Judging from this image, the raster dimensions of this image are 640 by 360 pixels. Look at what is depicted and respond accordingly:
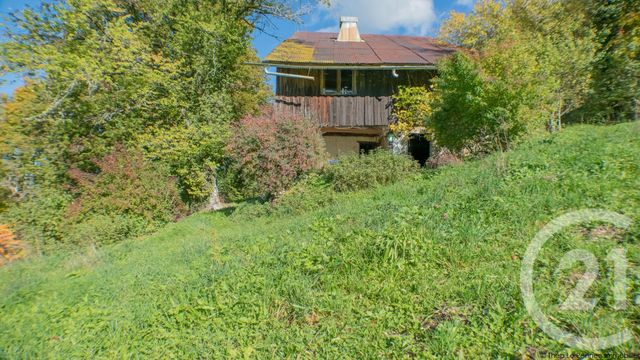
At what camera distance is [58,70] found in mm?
9555

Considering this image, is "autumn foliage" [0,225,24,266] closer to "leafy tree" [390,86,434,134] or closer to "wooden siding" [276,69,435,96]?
"wooden siding" [276,69,435,96]

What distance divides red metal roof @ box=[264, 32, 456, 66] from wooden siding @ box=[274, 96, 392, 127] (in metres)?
1.68

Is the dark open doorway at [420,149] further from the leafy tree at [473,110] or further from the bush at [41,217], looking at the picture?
the bush at [41,217]

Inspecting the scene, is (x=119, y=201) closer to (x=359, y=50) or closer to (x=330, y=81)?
(x=330, y=81)

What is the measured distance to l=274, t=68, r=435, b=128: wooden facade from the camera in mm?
13609

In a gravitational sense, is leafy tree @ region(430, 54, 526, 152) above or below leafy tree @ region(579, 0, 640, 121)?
below

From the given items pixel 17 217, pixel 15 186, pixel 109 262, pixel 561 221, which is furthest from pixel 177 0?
pixel 561 221

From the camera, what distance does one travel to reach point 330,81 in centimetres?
1391

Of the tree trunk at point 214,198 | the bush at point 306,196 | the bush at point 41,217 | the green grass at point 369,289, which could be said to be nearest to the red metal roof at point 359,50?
the tree trunk at point 214,198

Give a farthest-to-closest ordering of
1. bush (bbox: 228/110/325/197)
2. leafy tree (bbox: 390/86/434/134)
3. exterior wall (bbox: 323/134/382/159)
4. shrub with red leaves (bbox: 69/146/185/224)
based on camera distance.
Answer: exterior wall (bbox: 323/134/382/159) < leafy tree (bbox: 390/86/434/134) < shrub with red leaves (bbox: 69/146/185/224) < bush (bbox: 228/110/325/197)

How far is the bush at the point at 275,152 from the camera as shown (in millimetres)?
8078

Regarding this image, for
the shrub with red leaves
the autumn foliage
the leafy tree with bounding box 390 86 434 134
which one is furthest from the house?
the autumn foliage

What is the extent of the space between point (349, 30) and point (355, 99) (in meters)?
5.65

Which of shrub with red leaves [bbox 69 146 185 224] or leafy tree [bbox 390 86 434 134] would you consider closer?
shrub with red leaves [bbox 69 146 185 224]
